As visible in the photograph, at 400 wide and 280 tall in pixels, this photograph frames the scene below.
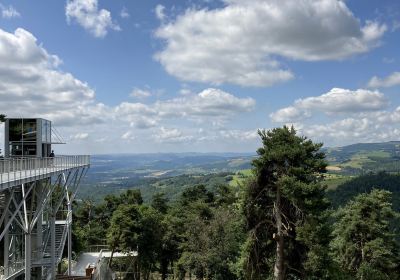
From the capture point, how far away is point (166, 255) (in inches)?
2117

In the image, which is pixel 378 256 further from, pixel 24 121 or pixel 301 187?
pixel 24 121

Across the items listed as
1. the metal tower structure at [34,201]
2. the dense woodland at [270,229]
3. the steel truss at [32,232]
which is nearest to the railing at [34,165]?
the metal tower structure at [34,201]

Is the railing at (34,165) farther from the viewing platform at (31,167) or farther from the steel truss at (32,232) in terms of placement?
the steel truss at (32,232)

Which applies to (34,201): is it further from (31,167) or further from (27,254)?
(31,167)

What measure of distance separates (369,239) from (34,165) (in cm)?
3270

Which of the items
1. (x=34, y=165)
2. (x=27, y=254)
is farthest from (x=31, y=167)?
(x=27, y=254)

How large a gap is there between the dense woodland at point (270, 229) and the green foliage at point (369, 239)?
10 centimetres

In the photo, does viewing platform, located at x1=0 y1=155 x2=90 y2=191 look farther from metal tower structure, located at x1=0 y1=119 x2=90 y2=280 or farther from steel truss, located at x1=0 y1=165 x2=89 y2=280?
steel truss, located at x1=0 y1=165 x2=89 y2=280

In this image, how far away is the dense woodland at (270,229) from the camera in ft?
86.2

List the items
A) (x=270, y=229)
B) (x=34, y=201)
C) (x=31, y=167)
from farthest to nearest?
(x=34, y=201) → (x=270, y=229) → (x=31, y=167)

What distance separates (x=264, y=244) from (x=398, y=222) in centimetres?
11847

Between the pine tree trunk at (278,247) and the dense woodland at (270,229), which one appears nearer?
the dense woodland at (270,229)

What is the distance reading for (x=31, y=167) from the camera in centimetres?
2548

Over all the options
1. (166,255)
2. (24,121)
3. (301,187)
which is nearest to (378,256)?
(301,187)
